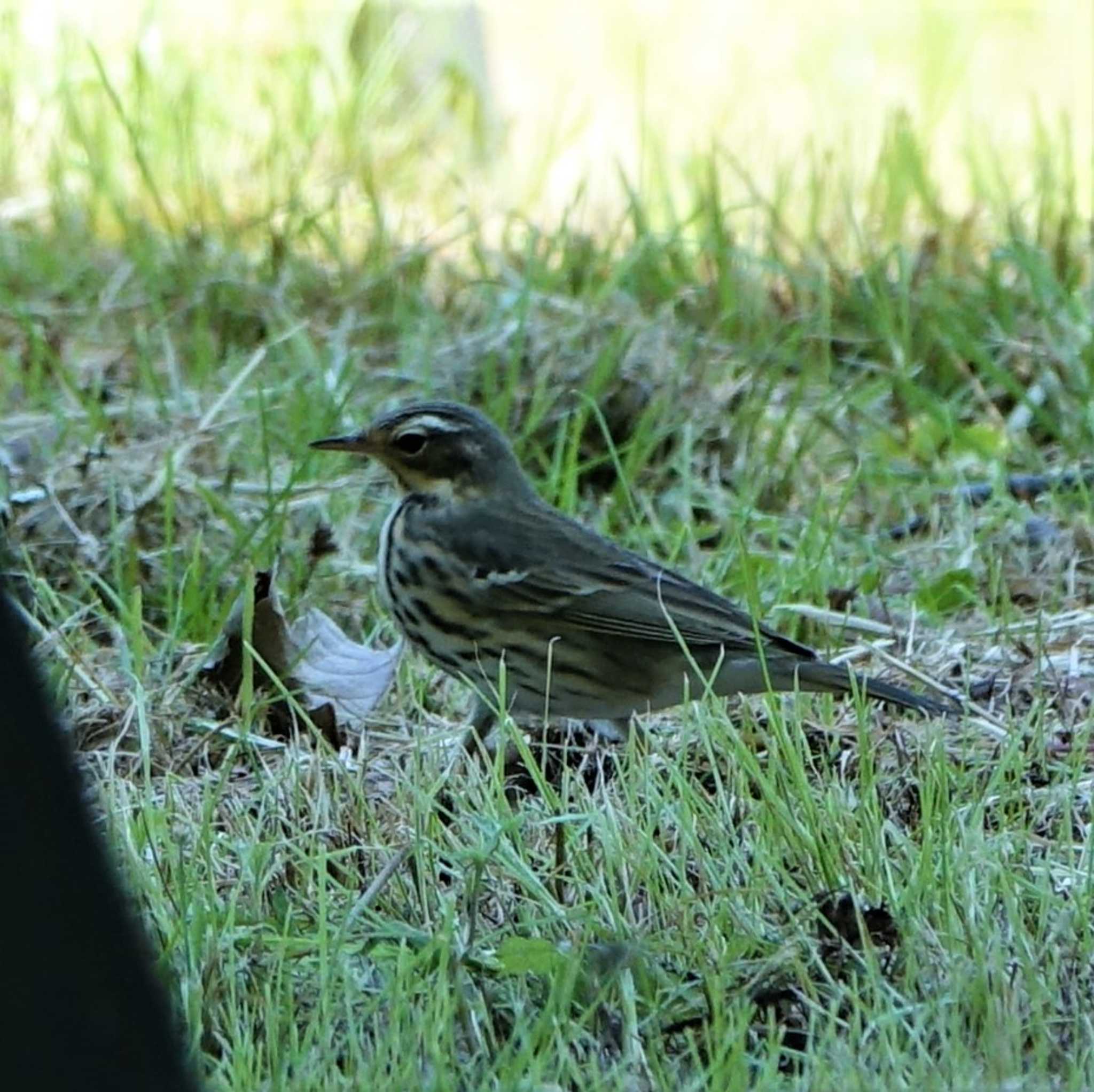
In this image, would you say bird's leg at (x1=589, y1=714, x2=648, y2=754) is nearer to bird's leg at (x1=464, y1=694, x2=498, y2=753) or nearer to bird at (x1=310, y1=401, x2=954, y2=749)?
bird at (x1=310, y1=401, x2=954, y2=749)

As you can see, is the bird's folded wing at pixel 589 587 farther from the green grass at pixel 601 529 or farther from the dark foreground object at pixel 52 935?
the dark foreground object at pixel 52 935

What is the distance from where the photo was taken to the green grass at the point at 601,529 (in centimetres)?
344

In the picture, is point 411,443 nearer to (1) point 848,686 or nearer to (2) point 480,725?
(2) point 480,725

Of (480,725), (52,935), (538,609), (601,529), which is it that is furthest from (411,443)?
(52,935)

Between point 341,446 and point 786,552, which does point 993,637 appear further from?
point 341,446

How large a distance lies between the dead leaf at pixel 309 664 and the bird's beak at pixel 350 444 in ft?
1.02

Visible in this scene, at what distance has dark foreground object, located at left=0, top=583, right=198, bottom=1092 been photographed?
6.05 ft

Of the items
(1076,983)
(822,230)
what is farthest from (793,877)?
(822,230)

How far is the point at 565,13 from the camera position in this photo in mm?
11875

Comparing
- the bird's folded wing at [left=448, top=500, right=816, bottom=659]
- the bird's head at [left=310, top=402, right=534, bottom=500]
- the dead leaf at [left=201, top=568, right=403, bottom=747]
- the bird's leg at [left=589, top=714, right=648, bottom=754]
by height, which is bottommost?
the bird's leg at [left=589, top=714, right=648, bottom=754]

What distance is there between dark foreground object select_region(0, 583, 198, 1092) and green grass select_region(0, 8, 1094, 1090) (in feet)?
4.35

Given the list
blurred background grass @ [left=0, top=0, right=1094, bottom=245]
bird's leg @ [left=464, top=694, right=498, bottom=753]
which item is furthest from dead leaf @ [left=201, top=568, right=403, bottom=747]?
blurred background grass @ [left=0, top=0, right=1094, bottom=245]

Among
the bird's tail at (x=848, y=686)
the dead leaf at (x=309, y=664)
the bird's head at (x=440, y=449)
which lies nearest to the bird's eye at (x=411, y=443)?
the bird's head at (x=440, y=449)

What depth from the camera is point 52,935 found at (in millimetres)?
1876
